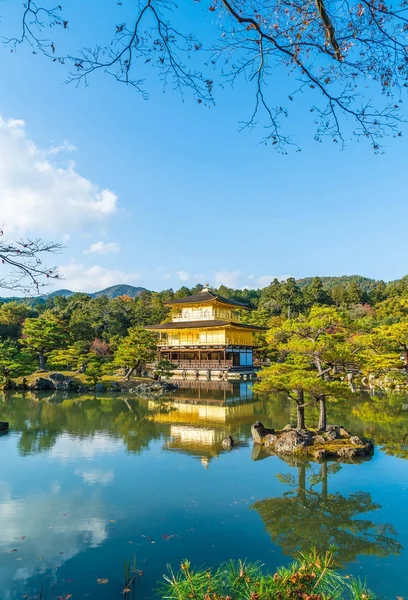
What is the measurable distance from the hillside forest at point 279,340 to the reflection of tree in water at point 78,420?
3070mm

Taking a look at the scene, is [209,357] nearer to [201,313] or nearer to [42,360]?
[201,313]

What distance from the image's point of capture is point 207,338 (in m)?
27.0

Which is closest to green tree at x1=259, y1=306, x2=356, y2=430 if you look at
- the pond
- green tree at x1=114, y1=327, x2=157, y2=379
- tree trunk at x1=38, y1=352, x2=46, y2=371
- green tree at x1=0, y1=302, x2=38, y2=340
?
the pond

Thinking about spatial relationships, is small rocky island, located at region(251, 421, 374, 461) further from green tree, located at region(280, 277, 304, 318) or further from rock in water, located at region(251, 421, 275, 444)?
green tree, located at region(280, 277, 304, 318)

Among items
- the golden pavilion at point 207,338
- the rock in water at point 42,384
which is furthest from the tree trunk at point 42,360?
the golden pavilion at point 207,338

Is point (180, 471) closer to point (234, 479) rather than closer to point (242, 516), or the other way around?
point (234, 479)

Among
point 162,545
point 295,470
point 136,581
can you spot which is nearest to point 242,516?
point 162,545

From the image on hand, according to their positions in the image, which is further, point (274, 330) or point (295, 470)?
point (274, 330)

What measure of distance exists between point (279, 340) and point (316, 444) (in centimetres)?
267

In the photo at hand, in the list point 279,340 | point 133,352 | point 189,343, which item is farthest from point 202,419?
point 189,343

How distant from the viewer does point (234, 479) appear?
6.32 metres

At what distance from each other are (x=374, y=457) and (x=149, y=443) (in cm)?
461

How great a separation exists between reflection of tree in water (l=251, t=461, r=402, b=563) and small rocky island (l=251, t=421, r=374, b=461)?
1.44m

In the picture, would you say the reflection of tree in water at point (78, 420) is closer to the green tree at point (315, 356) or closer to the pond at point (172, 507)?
the pond at point (172, 507)
